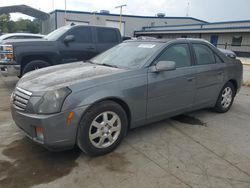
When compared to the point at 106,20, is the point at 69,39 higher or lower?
lower

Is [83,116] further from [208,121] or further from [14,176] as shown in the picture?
[208,121]

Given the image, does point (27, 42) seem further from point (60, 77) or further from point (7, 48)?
point (60, 77)

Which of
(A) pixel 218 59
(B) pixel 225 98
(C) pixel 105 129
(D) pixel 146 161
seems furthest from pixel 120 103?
(B) pixel 225 98

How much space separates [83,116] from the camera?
278 cm

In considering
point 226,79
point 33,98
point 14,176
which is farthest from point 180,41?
point 14,176

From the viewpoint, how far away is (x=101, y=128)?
9.84 feet

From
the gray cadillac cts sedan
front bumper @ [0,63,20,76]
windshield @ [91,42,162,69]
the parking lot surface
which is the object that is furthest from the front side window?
front bumper @ [0,63,20,76]

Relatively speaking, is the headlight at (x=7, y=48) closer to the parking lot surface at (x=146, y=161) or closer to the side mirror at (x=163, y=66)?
the parking lot surface at (x=146, y=161)

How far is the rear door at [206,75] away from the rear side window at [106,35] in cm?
379

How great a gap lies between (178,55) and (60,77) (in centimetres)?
204

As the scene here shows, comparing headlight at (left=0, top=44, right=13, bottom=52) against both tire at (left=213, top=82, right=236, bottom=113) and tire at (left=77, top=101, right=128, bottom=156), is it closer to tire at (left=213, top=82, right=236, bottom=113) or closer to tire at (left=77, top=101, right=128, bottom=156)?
tire at (left=77, top=101, right=128, bottom=156)

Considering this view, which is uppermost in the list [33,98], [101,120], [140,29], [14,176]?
[140,29]

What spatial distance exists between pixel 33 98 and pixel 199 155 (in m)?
2.33

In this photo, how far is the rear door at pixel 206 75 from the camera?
4.18 meters
